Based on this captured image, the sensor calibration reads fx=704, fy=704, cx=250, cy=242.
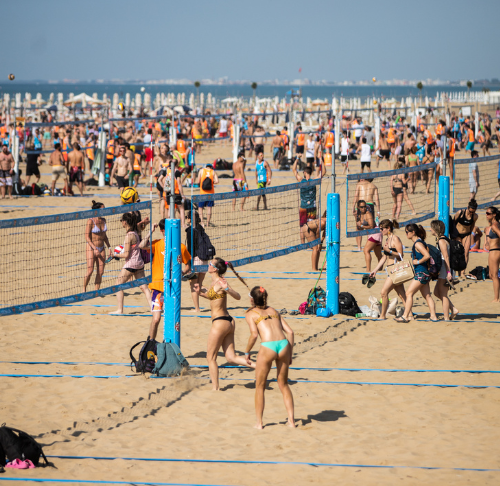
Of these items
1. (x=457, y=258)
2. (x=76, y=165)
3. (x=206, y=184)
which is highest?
(x=76, y=165)

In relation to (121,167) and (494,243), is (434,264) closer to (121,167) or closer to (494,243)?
(494,243)

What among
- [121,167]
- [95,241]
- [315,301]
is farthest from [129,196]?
[121,167]

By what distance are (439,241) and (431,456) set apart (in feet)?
14.6

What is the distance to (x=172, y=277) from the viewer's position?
742 centimetres

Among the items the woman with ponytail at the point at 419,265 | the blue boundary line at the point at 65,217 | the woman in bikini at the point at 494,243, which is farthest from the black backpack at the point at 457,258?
the blue boundary line at the point at 65,217

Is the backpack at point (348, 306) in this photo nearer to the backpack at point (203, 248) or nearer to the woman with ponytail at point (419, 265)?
the woman with ponytail at point (419, 265)

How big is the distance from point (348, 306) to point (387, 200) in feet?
34.1

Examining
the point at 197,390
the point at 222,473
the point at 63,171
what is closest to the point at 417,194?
the point at 63,171

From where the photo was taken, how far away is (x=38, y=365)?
7.66m

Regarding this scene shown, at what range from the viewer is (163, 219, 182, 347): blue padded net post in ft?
24.1

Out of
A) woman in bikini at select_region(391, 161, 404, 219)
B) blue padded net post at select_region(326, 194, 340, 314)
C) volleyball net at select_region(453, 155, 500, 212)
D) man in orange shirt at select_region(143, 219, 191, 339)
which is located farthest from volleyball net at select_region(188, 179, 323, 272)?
volleyball net at select_region(453, 155, 500, 212)

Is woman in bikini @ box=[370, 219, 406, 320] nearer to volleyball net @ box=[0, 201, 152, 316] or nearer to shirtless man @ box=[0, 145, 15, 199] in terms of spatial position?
volleyball net @ box=[0, 201, 152, 316]

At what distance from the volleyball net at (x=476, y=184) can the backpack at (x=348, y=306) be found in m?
6.79

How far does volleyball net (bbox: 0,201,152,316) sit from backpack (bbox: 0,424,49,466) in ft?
5.28
